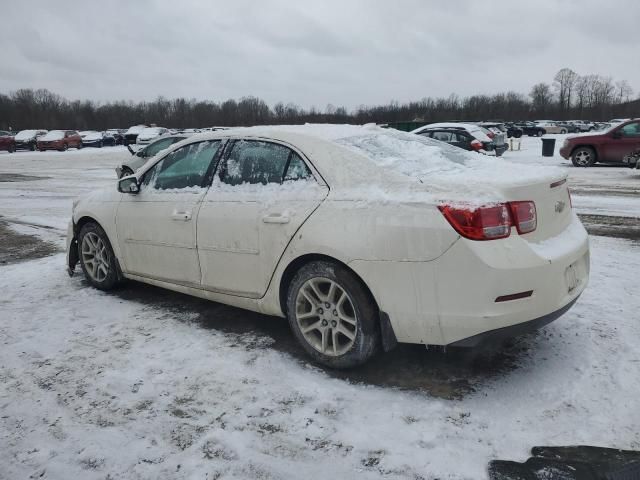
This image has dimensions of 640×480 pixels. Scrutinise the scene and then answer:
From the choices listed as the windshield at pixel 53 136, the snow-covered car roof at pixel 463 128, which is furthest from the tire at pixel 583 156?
the windshield at pixel 53 136

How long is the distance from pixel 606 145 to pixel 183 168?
1619cm

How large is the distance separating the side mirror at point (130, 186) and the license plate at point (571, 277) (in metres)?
3.52

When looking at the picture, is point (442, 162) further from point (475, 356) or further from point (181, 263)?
point (181, 263)

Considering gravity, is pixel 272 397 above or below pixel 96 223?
below

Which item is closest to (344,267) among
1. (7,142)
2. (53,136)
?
(53,136)

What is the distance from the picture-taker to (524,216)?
3.03 m

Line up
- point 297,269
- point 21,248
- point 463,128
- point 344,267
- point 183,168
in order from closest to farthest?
point 344,267 → point 297,269 → point 183,168 → point 21,248 → point 463,128

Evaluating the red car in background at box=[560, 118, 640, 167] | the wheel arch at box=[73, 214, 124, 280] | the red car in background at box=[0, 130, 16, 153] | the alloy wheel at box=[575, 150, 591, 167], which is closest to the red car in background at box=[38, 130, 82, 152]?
the red car in background at box=[0, 130, 16, 153]

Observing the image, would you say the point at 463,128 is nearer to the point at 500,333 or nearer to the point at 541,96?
the point at 500,333

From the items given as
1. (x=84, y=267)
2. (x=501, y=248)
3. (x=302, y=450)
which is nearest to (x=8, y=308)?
(x=84, y=267)

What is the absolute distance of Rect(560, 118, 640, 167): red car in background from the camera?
16061mm

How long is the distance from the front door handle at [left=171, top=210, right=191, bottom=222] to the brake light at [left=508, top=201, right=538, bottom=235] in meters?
2.41

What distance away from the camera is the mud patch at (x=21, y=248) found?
696 cm

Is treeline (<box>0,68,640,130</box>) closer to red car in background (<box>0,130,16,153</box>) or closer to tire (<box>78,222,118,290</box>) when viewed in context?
red car in background (<box>0,130,16,153</box>)
